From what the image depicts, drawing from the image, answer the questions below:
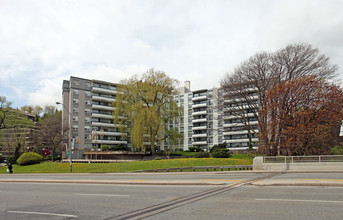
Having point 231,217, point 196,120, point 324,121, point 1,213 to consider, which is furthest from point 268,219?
point 196,120

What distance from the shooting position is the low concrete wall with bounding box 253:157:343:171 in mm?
24938

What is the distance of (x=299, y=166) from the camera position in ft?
85.6

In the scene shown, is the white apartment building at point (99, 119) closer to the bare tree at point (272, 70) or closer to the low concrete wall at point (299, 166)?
the bare tree at point (272, 70)

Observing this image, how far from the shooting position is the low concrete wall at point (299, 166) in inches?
982

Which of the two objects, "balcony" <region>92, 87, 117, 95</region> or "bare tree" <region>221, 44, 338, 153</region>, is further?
"balcony" <region>92, 87, 117, 95</region>

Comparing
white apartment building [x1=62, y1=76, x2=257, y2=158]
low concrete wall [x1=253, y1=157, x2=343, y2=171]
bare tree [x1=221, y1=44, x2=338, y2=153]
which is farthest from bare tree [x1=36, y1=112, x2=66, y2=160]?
low concrete wall [x1=253, y1=157, x2=343, y2=171]

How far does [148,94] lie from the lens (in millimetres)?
54125

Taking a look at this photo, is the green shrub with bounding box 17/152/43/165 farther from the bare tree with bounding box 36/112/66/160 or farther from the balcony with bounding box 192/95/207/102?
the balcony with bounding box 192/95/207/102

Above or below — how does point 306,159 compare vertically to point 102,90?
below

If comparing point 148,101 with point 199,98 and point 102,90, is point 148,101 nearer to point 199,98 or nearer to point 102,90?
point 102,90

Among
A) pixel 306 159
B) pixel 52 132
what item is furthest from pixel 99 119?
pixel 306 159

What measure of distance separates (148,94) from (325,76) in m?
29.6

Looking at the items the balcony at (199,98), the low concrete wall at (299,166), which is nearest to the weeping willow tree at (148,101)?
the low concrete wall at (299,166)

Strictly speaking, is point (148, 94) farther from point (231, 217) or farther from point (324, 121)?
point (231, 217)
